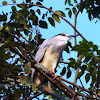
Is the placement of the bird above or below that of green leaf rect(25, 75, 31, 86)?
below

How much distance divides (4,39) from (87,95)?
95 cm

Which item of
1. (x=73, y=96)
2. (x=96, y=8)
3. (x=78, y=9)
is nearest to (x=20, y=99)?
(x=73, y=96)

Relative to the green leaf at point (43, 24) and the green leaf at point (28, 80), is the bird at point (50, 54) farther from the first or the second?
the green leaf at point (28, 80)

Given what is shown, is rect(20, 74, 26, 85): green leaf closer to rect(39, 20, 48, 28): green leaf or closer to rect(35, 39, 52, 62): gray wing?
rect(39, 20, 48, 28): green leaf

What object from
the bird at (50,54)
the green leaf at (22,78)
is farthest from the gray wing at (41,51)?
the green leaf at (22,78)

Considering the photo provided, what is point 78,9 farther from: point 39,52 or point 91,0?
point 39,52

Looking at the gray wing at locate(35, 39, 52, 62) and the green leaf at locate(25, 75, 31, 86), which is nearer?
the green leaf at locate(25, 75, 31, 86)

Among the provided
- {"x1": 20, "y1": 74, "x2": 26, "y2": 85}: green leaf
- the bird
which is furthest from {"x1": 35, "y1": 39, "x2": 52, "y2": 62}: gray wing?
{"x1": 20, "y1": 74, "x2": 26, "y2": 85}: green leaf

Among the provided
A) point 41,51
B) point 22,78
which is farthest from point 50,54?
point 22,78

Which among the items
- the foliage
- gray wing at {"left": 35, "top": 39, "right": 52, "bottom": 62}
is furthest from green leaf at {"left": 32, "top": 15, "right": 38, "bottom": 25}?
gray wing at {"left": 35, "top": 39, "right": 52, "bottom": 62}

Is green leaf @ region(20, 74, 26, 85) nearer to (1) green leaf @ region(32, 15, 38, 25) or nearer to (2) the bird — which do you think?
(1) green leaf @ region(32, 15, 38, 25)

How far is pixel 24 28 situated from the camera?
2.56 meters

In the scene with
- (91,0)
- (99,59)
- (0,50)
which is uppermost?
(91,0)

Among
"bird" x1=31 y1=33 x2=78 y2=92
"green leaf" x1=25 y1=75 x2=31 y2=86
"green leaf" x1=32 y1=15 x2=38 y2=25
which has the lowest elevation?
"bird" x1=31 y1=33 x2=78 y2=92
